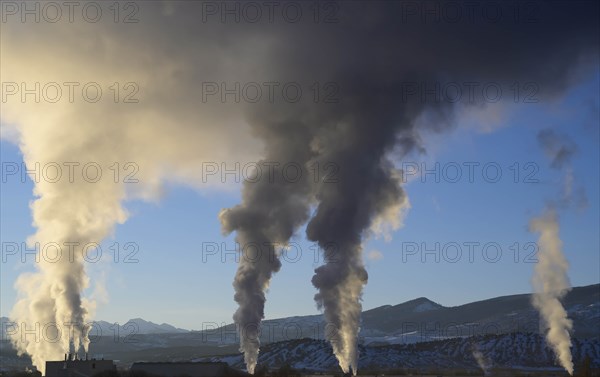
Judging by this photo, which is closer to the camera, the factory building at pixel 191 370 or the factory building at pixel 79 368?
the factory building at pixel 191 370

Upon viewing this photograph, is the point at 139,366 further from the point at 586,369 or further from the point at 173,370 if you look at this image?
the point at 586,369

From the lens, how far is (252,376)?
141 m

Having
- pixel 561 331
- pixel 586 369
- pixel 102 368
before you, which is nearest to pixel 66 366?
pixel 102 368

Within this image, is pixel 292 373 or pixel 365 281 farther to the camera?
pixel 292 373

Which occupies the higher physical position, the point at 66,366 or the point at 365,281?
the point at 365,281

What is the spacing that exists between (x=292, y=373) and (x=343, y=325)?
18.8 meters

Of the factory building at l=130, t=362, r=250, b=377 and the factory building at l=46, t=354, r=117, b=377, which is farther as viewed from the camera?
the factory building at l=46, t=354, r=117, b=377

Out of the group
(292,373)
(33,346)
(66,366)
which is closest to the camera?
(66,366)

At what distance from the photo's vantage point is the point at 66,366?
145 meters

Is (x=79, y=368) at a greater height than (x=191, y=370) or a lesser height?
greater

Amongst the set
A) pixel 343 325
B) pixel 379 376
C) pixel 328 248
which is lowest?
pixel 379 376

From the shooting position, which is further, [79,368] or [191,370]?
[79,368]

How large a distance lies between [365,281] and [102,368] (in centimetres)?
5175

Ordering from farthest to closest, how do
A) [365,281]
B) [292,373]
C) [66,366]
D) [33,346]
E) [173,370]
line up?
[33,346], [292,373], [365,281], [66,366], [173,370]
